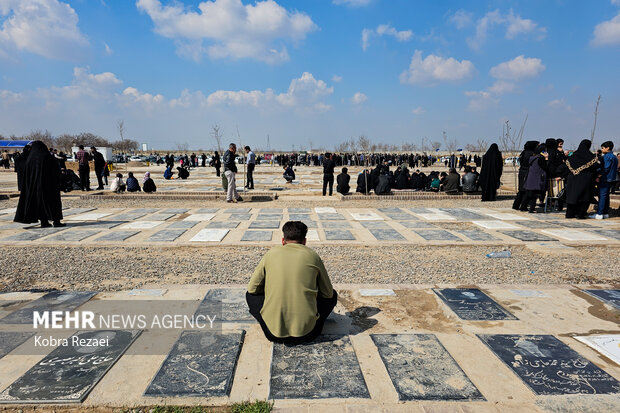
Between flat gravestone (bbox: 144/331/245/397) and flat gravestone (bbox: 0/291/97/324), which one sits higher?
flat gravestone (bbox: 0/291/97/324)

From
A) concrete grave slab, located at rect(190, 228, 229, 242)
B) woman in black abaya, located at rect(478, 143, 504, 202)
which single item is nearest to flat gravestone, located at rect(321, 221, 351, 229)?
concrete grave slab, located at rect(190, 228, 229, 242)

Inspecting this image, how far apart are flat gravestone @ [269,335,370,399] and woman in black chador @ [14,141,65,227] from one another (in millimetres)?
6850

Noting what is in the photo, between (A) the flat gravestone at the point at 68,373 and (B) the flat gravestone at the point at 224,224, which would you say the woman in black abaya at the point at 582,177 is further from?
(A) the flat gravestone at the point at 68,373

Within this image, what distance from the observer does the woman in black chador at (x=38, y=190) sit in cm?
736

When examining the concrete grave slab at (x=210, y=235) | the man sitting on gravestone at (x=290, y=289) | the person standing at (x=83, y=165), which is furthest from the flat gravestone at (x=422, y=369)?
the person standing at (x=83, y=165)

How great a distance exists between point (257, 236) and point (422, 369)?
4.80 metres

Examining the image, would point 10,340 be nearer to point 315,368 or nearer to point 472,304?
point 315,368

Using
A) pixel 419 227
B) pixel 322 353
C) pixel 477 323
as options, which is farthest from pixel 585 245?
pixel 322 353

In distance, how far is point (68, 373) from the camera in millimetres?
2547

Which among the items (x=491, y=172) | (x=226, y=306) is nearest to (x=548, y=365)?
(x=226, y=306)

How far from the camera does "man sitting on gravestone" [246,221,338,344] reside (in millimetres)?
2828

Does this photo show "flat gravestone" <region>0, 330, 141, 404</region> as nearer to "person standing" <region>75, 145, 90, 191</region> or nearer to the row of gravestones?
the row of gravestones

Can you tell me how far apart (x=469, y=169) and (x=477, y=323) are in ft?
35.2

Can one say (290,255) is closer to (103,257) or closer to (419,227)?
(103,257)
